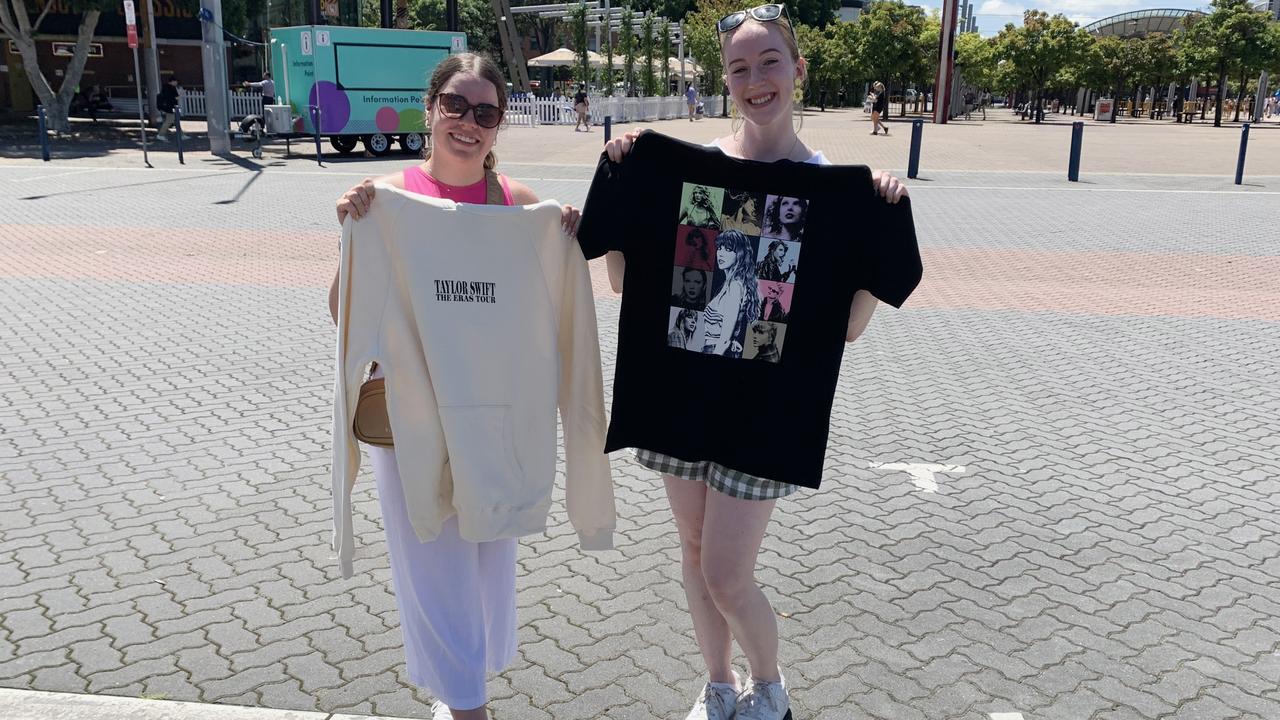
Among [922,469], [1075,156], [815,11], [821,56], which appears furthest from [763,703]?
[815,11]

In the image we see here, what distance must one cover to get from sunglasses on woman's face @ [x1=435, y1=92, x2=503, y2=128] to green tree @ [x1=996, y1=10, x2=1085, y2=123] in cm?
5475

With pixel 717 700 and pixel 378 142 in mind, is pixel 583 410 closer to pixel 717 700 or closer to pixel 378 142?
pixel 717 700

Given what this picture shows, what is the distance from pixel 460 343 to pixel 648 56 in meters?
47.7

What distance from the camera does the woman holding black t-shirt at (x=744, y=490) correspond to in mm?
2500

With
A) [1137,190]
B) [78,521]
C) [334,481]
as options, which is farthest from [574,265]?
[1137,190]

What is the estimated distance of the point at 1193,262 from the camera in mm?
11250

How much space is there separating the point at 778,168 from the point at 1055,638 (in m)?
2.03

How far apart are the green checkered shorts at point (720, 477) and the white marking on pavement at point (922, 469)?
2.54 m

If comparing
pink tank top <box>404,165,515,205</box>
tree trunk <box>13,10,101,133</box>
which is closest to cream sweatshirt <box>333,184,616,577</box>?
pink tank top <box>404,165,515,205</box>

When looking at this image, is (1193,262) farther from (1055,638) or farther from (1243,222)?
(1055,638)

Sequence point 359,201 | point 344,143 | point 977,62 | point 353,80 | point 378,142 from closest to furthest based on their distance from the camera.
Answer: point 359,201, point 353,80, point 378,142, point 344,143, point 977,62

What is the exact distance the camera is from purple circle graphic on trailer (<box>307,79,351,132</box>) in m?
22.3

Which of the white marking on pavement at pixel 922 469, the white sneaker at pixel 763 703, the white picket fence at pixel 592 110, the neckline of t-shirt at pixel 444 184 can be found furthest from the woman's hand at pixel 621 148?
the white picket fence at pixel 592 110

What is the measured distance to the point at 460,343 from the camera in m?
2.47
